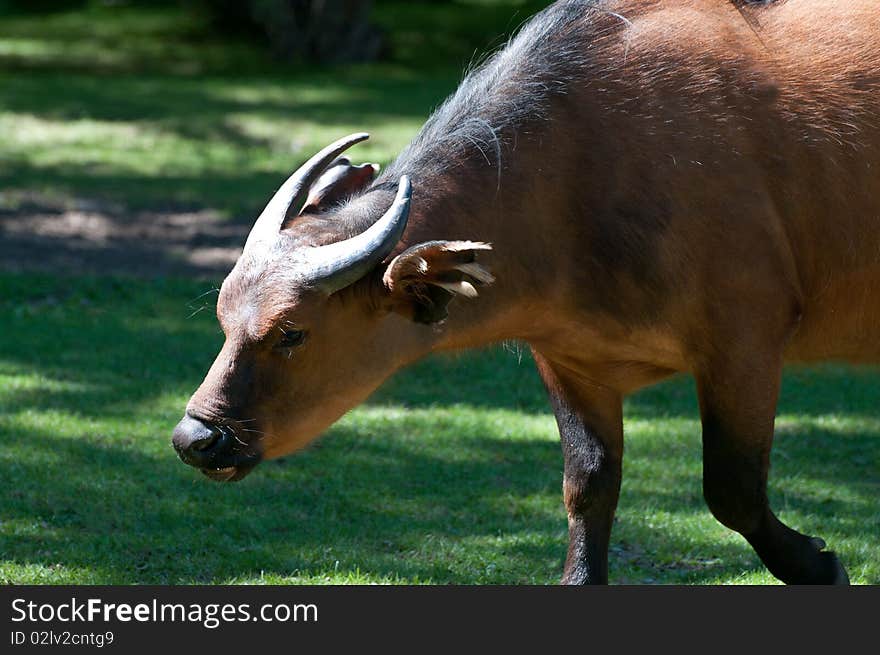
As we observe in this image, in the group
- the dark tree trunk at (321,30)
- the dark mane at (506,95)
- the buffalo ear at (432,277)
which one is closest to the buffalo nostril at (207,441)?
the buffalo ear at (432,277)

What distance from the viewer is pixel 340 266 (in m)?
4.68

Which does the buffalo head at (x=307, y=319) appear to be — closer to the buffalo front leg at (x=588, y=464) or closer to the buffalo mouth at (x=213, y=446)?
the buffalo mouth at (x=213, y=446)

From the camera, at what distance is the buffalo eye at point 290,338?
475 cm

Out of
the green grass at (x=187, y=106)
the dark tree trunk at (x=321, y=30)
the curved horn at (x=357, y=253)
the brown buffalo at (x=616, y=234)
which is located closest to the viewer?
the curved horn at (x=357, y=253)

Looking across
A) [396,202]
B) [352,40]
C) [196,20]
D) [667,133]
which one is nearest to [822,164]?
[667,133]

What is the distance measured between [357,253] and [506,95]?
109cm

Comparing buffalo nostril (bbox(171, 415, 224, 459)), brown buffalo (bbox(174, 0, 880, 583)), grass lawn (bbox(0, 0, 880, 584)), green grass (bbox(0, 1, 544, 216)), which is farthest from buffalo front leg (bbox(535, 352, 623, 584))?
green grass (bbox(0, 1, 544, 216))

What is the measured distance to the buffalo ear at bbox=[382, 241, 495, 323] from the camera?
15.4 feet

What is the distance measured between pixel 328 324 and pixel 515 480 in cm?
288

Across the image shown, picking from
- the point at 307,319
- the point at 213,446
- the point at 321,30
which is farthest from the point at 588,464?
the point at 321,30

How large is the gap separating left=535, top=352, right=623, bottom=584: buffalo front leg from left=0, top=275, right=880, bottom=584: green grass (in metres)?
0.32

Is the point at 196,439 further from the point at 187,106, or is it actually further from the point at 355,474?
the point at 187,106

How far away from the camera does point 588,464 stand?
19.8 ft

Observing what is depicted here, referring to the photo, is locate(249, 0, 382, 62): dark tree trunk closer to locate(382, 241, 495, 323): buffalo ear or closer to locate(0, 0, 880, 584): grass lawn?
locate(0, 0, 880, 584): grass lawn
